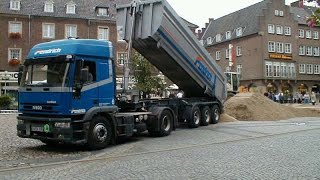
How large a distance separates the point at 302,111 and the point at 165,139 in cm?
1768

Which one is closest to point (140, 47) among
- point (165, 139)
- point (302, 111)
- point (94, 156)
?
point (165, 139)

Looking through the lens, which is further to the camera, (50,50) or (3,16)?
(3,16)

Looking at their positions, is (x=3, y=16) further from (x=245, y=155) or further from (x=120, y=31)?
(x=245, y=155)

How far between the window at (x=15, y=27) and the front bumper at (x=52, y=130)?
3736 centimetres

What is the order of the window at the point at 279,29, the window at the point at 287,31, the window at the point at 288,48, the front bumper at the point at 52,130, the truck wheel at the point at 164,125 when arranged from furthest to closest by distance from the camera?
the window at the point at 287,31 → the window at the point at 288,48 → the window at the point at 279,29 → the truck wheel at the point at 164,125 → the front bumper at the point at 52,130

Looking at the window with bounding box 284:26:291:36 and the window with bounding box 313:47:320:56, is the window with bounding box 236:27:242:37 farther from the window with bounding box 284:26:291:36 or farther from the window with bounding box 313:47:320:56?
the window with bounding box 313:47:320:56

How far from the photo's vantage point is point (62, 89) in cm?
1145

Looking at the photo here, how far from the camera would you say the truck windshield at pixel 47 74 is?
1159 centimetres

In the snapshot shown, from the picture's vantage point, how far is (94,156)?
11305 millimetres

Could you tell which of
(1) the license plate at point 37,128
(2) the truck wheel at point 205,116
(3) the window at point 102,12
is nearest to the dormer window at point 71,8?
(3) the window at point 102,12

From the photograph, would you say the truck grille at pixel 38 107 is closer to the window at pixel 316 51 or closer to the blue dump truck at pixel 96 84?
the blue dump truck at pixel 96 84

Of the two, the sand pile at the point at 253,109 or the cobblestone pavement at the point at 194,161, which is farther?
the sand pile at the point at 253,109

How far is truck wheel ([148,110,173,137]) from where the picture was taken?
15442 mm

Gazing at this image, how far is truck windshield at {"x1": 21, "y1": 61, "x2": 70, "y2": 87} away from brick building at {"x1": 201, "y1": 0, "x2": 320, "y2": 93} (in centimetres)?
5025
